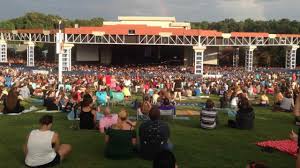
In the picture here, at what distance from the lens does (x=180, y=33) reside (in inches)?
2076

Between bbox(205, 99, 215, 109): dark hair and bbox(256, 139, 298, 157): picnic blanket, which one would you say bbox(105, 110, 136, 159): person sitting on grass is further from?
bbox(205, 99, 215, 109): dark hair

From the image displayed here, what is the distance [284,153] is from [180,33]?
44.1 meters

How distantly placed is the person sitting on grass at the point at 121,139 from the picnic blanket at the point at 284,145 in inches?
137

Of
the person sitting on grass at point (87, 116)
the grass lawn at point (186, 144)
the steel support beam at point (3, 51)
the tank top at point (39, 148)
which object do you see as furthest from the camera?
the steel support beam at point (3, 51)

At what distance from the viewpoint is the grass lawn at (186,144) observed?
8211 mm

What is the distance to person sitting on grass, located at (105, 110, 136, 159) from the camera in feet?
25.9

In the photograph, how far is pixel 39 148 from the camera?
7.11 metres

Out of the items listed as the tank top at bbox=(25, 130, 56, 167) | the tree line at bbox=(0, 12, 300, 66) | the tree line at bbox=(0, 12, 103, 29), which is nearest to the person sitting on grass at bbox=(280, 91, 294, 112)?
the tank top at bbox=(25, 130, 56, 167)

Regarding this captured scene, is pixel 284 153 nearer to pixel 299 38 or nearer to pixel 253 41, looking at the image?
pixel 253 41

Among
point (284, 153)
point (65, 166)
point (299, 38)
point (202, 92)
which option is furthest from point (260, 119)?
point (299, 38)

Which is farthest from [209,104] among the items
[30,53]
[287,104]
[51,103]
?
[30,53]

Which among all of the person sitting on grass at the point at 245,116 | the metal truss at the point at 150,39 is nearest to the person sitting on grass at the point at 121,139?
the person sitting on grass at the point at 245,116

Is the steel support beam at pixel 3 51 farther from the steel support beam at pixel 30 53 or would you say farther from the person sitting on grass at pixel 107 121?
the person sitting on grass at pixel 107 121

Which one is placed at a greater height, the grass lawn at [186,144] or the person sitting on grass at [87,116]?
the person sitting on grass at [87,116]
